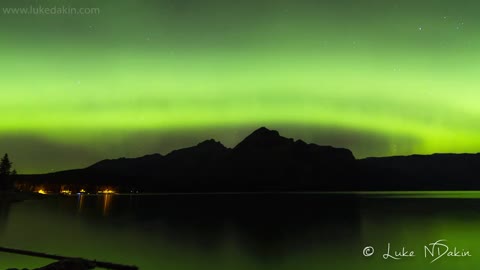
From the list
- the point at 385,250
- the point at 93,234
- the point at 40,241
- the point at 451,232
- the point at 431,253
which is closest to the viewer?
the point at 431,253

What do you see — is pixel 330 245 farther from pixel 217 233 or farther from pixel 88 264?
pixel 88 264

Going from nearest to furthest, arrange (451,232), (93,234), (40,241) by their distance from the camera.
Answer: (40,241), (93,234), (451,232)

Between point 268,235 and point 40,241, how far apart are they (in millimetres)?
32067

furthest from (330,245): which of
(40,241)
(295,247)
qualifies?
(40,241)

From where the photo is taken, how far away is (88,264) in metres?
31.0

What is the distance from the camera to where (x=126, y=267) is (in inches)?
1212

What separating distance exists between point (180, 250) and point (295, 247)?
46.3 ft

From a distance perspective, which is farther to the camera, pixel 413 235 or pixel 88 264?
pixel 413 235

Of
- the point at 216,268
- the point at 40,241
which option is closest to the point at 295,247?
the point at 216,268

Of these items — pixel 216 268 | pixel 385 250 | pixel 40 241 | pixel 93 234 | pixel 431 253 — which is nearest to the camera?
pixel 216 268

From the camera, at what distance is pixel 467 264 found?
42562 mm

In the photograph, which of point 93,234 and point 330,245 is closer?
point 330,245

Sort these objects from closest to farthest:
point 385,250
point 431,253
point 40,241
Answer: point 431,253
point 385,250
point 40,241

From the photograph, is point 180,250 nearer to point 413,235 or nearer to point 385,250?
point 385,250
